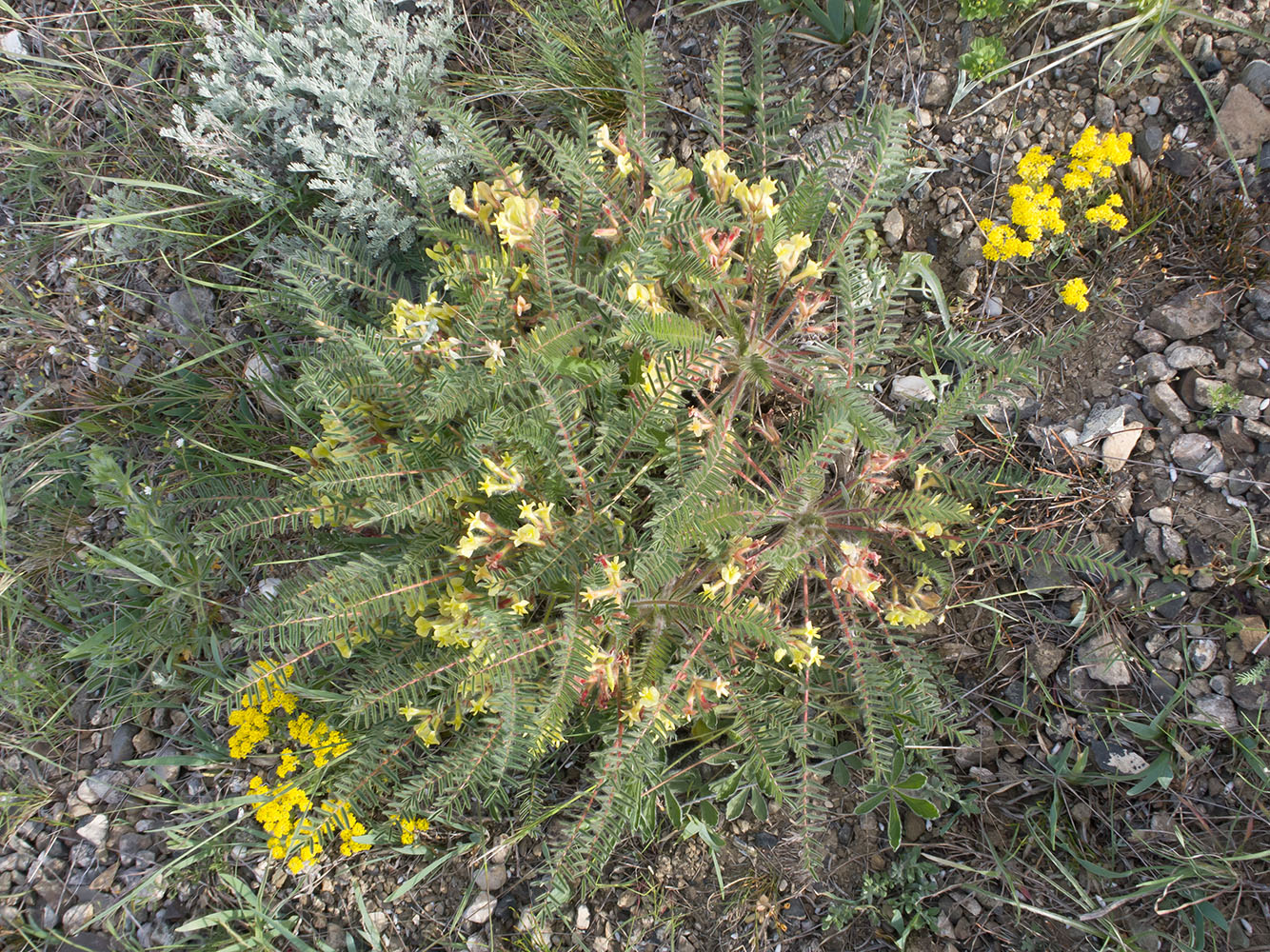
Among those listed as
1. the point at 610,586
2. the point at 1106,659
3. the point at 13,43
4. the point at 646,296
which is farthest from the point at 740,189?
the point at 13,43

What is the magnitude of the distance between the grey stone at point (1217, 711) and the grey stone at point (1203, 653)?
0.08m

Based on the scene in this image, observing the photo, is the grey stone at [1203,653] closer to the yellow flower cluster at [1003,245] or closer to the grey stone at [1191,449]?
the grey stone at [1191,449]

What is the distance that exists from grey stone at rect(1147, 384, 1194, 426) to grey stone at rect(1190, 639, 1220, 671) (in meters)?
0.63

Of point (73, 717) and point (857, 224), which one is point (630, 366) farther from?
→ point (73, 717)

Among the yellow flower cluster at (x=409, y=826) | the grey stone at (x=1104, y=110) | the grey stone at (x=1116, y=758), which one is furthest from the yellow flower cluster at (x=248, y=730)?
the grey stone at (x=1104, y=110)

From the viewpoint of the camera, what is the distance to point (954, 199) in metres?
2.57

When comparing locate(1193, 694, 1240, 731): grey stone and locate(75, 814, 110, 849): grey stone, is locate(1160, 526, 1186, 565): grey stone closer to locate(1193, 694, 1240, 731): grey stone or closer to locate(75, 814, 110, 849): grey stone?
locate(1193, 694, 1240, 731): grey stone

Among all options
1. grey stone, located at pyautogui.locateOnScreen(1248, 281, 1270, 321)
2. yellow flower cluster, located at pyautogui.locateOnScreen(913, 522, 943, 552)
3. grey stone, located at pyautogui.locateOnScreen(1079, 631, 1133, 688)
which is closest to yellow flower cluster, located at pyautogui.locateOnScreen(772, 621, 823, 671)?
yellow flower cluster, located at pyautogui.locateOnScreen(913, 522, 943, 552)

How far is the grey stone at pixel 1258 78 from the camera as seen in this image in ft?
7.50

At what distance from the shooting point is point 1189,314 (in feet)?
7.55

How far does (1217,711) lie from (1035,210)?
150 centimetres

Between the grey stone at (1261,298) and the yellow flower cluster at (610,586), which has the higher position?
the grey stone at (1261,298)

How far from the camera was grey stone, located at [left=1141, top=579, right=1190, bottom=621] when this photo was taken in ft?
7.13

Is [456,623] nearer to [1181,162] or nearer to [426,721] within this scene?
[426,721]
